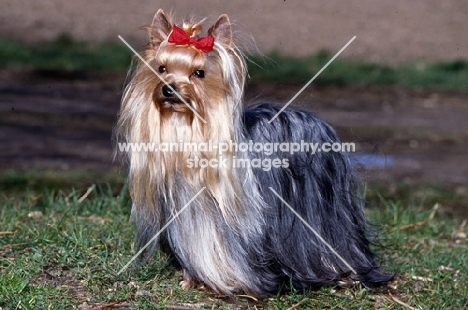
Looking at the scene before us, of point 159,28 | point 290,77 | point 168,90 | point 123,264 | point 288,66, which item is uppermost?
point 288,66

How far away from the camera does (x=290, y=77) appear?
1249cm

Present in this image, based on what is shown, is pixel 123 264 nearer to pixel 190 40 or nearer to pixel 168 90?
pixel 168 90

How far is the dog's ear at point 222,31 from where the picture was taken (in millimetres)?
4457

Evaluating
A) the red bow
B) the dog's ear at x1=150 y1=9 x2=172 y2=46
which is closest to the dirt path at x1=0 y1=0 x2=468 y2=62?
the dog's ear at x1=150 y1=9 x2=172 y2=46

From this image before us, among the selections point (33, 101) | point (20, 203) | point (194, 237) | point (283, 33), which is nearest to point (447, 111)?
point (283, 33)

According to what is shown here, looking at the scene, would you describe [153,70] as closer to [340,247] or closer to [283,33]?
[340,247]

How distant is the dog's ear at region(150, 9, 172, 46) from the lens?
452cm

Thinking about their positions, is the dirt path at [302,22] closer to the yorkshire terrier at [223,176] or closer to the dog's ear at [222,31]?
the yorkshire terrier at [223,176]

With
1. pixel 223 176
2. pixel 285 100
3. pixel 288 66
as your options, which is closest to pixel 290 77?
pixel 288 66

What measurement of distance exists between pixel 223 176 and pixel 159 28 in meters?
0.86

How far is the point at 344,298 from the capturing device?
4.89 meters

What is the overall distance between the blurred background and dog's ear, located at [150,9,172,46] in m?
0.44

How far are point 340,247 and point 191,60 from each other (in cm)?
146

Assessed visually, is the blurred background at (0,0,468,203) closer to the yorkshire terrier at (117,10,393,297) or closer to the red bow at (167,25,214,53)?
the red bow at (167,25,214,53)
